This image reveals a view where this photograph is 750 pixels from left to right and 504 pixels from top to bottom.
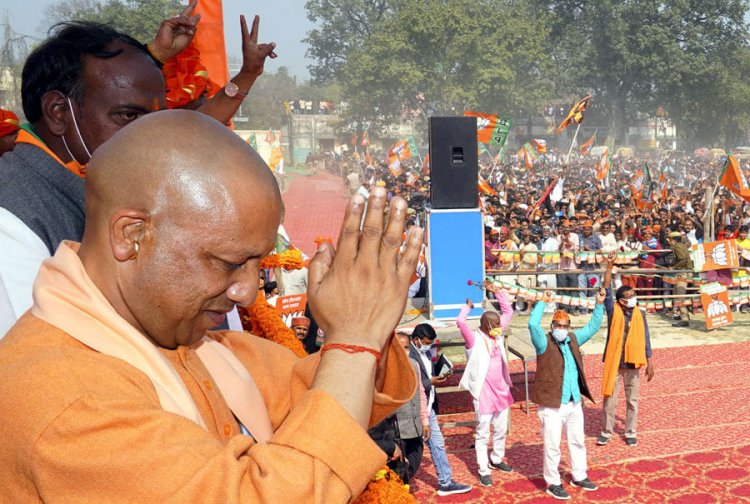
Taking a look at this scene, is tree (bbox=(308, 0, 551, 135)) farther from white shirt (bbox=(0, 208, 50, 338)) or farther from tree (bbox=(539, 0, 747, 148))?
white shirt (bbox=(0, 208, 50, 338))

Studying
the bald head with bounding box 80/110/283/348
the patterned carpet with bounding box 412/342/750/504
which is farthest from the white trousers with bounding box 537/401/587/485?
the bald head with bounding box 80/110/283/348

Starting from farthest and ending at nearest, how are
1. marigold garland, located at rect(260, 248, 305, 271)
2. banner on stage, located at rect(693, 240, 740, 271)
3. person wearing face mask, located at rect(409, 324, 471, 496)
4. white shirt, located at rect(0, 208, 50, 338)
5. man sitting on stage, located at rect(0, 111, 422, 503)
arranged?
banner on stage, located at rect(693, 240, 740, 271)
person wearing face mask, located at rect(409, 324, 471, 496)
marigold garland, located at rect(260, 248, 305, 271)
white shirt, located at rect(0, 208, 50, 338)
man sitting on stage, located at rect(0, 111, 422, 503)

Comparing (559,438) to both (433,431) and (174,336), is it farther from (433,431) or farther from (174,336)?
(174,336)

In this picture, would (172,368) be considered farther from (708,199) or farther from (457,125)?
(708,199)

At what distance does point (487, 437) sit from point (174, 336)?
20.2 ft

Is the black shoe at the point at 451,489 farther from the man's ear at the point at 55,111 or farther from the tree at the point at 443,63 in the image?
the tree at the point at 443,63

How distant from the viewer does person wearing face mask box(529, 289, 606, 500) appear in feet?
21.7

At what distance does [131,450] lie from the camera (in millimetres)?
917

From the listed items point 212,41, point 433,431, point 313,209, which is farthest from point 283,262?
point 313,209

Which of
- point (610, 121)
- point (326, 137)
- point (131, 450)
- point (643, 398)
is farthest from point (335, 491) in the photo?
point (610, 121)

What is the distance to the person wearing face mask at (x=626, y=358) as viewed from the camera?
771 centimetres

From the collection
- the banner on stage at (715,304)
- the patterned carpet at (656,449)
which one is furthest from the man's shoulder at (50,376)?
the banner on stage at (715,304)

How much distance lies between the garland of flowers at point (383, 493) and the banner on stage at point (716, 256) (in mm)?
11427

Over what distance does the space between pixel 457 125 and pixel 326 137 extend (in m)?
46.5
